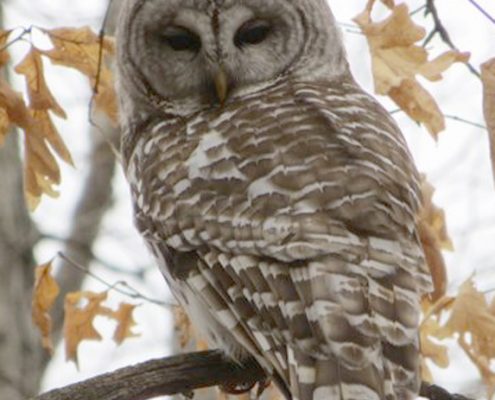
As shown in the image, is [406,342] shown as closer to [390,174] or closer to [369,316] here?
[369,316]

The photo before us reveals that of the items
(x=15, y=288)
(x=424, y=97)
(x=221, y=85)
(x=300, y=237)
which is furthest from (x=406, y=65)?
(x=15, y=288)

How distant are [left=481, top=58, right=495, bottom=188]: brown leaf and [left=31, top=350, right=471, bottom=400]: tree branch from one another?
1032mm

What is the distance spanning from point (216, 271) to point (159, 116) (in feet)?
4.98

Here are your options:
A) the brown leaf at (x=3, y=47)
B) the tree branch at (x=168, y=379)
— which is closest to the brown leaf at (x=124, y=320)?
the tree branch at (x=168, y=379)

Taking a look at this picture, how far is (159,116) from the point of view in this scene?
6.99m

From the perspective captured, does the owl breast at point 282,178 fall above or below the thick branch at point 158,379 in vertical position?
above

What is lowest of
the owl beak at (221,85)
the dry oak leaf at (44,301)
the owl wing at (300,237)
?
the dry oak leaf at (44,301)

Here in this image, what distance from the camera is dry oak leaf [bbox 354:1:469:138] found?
247 inches

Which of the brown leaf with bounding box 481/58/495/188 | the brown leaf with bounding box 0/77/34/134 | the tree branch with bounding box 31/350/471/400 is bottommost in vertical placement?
the tree branch with bounding box 31/350/471/400

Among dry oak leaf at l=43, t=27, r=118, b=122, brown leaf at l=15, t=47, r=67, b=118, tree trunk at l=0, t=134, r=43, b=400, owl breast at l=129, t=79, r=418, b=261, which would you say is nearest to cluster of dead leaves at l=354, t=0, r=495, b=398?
owl breast at l=129, t=79, r=418, b=261

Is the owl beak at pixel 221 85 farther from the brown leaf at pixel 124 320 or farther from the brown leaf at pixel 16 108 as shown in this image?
the brown leaf at pixel 124 320

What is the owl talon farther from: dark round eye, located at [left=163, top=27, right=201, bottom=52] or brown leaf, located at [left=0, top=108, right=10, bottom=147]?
dark round eye, located at [left=163, top=27, right=201, bottom=52]

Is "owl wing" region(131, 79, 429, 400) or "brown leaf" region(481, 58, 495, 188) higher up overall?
"brown leaf" region(481, 58, 495, 188)

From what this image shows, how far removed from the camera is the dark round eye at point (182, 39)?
22.9 feet
